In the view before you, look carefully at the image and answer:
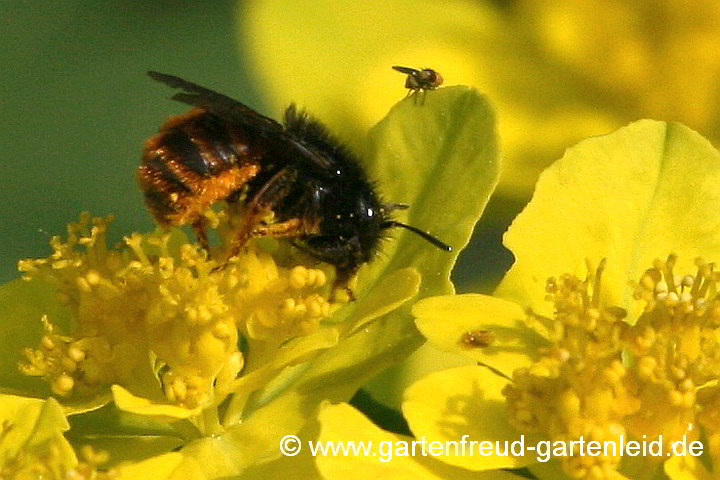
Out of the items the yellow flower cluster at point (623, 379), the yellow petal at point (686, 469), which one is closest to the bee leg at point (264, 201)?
the yellow flower cluster at point (623, 379)

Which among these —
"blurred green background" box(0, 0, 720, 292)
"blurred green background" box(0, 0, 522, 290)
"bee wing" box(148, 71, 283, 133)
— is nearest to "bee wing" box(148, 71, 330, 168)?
"bee wing" box(148, 71, 283, 133)

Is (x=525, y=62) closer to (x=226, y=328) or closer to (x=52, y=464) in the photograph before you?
(x=226, y=328)

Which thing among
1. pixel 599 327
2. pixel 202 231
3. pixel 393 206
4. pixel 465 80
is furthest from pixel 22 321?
pixel 465 80

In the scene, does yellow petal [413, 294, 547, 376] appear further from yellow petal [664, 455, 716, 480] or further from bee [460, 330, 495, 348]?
yellow petal [664, 455, 716, 480]

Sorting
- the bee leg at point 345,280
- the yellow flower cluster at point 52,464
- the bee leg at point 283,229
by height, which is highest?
the bee leg at point 283,229

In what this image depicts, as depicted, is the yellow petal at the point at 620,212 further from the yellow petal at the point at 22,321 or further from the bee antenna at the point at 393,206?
the yellow petal at the point at 22,321

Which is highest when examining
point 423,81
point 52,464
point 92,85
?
point 92,85

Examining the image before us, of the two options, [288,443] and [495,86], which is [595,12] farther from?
[288,443]

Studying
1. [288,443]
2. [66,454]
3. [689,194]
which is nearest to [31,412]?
[66,454]
